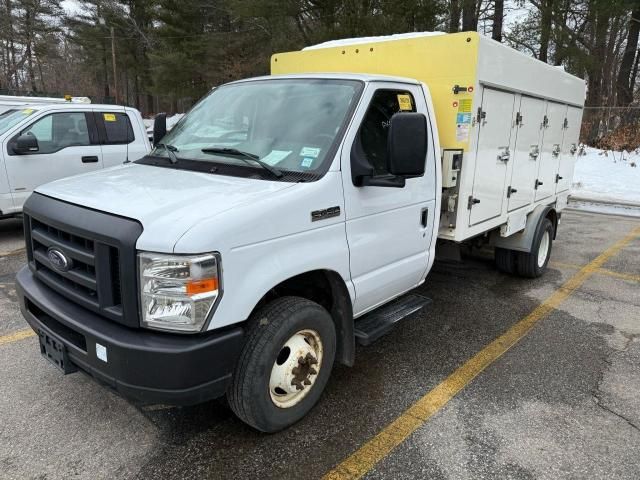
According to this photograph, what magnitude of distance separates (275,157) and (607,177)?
1413 centimetres

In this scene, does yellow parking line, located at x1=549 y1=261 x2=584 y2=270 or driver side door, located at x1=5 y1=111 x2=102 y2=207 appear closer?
yellow parking line, located at x1=549 y1=261 x2=584 y2=270

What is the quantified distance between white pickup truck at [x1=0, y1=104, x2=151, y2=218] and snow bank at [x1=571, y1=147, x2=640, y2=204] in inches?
436

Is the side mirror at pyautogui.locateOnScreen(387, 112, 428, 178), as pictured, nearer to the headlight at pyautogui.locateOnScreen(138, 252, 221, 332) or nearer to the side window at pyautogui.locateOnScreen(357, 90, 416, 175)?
the side window at pyautogui.locateOnScreen(357, 90, 416, 175)

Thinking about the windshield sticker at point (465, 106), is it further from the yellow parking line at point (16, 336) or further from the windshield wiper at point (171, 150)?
the yellow parking line at point (16, 336)

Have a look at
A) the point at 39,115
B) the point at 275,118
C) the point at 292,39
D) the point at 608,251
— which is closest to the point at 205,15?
the point at 292,39

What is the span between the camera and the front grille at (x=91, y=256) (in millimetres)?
2395

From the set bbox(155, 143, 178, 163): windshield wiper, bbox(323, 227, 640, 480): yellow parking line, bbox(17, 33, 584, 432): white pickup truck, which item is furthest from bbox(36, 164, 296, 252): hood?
bbox(323, 227, 640, 480): yellow parking line

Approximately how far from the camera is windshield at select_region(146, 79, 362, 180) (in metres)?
3.09

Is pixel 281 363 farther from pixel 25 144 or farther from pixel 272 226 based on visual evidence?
pixel 25 144

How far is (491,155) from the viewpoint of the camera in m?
4.57

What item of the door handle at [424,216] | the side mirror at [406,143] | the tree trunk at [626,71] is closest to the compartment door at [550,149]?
the door handle at [424,216]

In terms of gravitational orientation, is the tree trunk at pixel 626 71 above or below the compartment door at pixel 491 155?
above

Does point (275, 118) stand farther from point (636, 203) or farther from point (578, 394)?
point (636, 203)

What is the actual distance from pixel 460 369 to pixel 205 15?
2964cm
